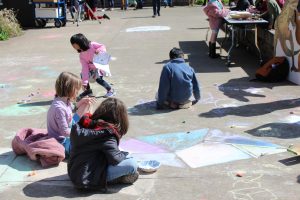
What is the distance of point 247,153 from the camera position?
16.7 feet

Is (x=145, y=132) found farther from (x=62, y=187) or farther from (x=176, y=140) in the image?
(x=62, y=187)

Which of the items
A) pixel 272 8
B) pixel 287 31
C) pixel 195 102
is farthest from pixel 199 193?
pixel 272 8

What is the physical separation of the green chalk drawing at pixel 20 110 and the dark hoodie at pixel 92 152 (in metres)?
2.91

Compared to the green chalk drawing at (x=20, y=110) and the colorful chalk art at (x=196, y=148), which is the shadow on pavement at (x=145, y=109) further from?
the green chalk drawing at (x=20, y=110)

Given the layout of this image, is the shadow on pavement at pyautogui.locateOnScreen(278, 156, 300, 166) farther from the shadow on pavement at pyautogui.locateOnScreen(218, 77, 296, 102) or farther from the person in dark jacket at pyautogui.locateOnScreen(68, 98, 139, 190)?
the shadow on pavement at pyautogui.locateOnScreen(218, 77, 296, 102)

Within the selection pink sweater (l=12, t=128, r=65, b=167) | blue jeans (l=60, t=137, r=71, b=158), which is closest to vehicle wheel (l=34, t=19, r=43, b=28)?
pink sweater (l=12, t=128, r=65, b=167)

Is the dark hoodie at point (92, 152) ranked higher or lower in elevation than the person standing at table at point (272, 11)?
lower

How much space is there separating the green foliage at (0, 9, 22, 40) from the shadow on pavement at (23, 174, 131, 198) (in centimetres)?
1183

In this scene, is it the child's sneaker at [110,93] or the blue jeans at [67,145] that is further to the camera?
the child's sneaker at [110,93]

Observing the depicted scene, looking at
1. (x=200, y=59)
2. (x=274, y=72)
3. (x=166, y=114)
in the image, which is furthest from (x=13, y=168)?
(x=200, y=59)

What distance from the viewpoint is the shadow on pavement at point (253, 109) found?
659 centimetres

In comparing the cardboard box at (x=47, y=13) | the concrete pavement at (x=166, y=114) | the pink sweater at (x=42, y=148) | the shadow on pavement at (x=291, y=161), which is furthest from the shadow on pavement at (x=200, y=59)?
the cardboard box at (x=47, y=13)

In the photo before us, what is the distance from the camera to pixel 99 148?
4156mm

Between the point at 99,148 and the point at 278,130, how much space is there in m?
2.59
